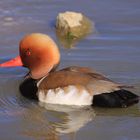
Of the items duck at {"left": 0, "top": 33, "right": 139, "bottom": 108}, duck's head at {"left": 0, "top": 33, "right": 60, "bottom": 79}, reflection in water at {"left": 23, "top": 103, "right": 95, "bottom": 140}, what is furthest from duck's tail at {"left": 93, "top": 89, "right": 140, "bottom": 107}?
duck's head at {"left": 0, "top": 33, "right": 60, "bottom": 79}

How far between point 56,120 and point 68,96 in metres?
0.32

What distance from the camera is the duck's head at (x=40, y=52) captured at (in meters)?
5.34

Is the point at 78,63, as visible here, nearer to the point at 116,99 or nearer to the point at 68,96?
the point at 68,96

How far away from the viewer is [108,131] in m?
4.62

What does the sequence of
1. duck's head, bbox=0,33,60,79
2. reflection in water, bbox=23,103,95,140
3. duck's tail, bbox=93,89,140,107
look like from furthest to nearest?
duck's head, bbox=0,33,60,79 < duck's tail, bbox=93,89,140,107 < reflection in water, bbox=23,103,95,140

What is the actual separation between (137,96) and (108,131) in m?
0.62

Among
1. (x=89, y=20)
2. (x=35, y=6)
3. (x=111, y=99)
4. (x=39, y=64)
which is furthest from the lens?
(x=35, y=6)

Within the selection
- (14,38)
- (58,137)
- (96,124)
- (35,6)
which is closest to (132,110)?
(96,124)

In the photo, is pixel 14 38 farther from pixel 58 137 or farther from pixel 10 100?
pixel 58 137

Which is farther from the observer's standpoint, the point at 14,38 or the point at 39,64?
the point at 14,38

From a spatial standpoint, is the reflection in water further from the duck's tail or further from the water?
the duck's tail

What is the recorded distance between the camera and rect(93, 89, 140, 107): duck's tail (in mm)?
5020

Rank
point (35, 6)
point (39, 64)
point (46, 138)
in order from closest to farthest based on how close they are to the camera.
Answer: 1. point (46, 138)
2. point (39, 64)
3. point (35, 6)

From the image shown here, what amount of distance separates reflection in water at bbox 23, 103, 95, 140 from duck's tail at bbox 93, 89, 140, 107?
12 centimetres
